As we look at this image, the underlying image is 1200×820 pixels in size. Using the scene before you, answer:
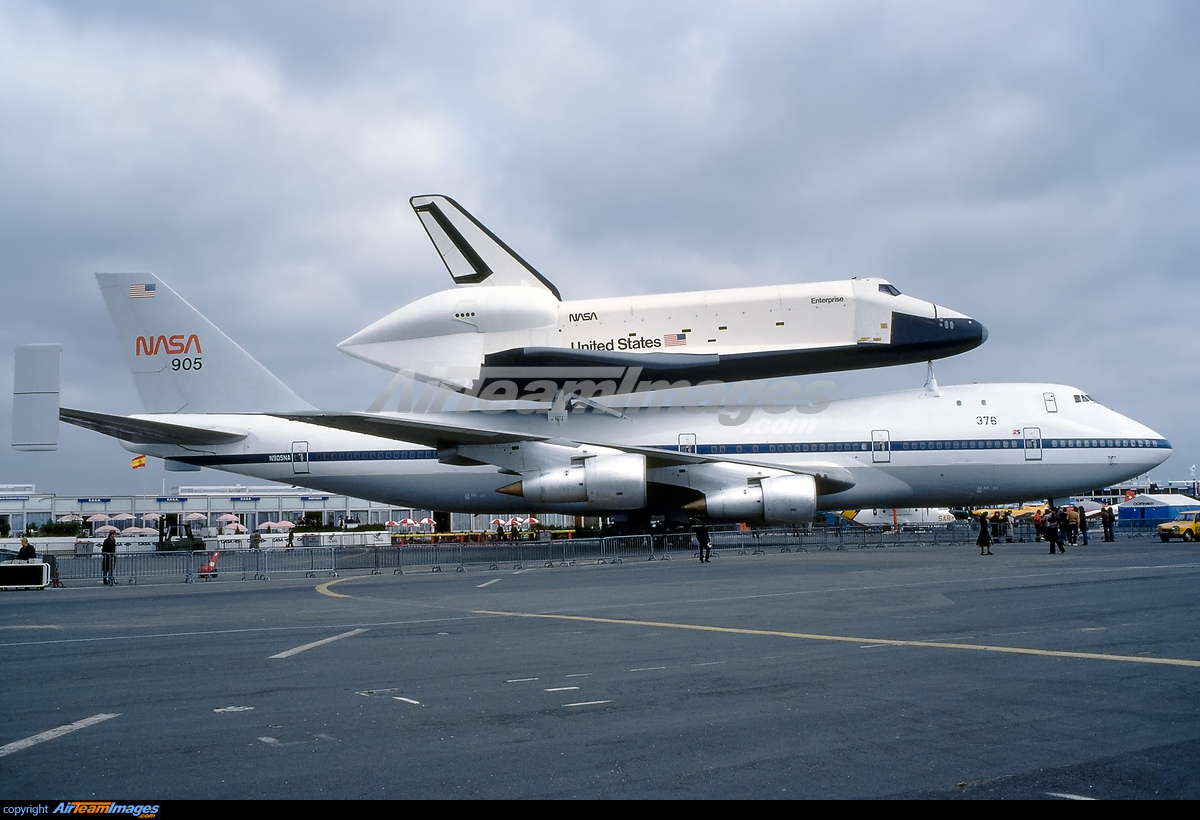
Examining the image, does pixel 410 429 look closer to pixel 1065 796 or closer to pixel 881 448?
pixel 881 448

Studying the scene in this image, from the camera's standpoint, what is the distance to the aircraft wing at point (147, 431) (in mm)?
23036

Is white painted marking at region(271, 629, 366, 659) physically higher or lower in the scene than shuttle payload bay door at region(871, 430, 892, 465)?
lower

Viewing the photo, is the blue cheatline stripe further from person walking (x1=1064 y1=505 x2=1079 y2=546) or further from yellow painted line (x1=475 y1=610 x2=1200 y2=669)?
yellow painted line (x1=475 y1=610 x2=1200 y2=669)

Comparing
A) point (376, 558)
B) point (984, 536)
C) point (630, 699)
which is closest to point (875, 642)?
point (630, 699)

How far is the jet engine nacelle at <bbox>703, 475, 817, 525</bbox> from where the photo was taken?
23.6 metres

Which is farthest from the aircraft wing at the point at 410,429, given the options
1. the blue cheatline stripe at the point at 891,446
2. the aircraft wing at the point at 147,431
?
the aircraft wing at the point at 147,431

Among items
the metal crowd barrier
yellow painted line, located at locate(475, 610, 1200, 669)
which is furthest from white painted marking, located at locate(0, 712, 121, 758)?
the metal crowd barrier

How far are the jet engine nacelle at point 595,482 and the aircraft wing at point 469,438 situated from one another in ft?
1.98


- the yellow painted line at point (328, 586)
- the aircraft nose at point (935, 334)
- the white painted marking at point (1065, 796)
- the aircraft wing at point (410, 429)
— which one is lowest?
the yellow painted line at point (328, 586)

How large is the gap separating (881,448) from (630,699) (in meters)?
21.9

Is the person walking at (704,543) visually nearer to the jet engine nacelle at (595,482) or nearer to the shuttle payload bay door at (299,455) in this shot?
the jet engine nacelle at (595,482)

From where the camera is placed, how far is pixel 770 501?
77.7 feet

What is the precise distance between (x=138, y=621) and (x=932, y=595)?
37.0 feet

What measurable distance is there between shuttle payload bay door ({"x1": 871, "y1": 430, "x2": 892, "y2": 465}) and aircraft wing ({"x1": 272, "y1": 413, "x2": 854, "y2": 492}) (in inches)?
38.3
